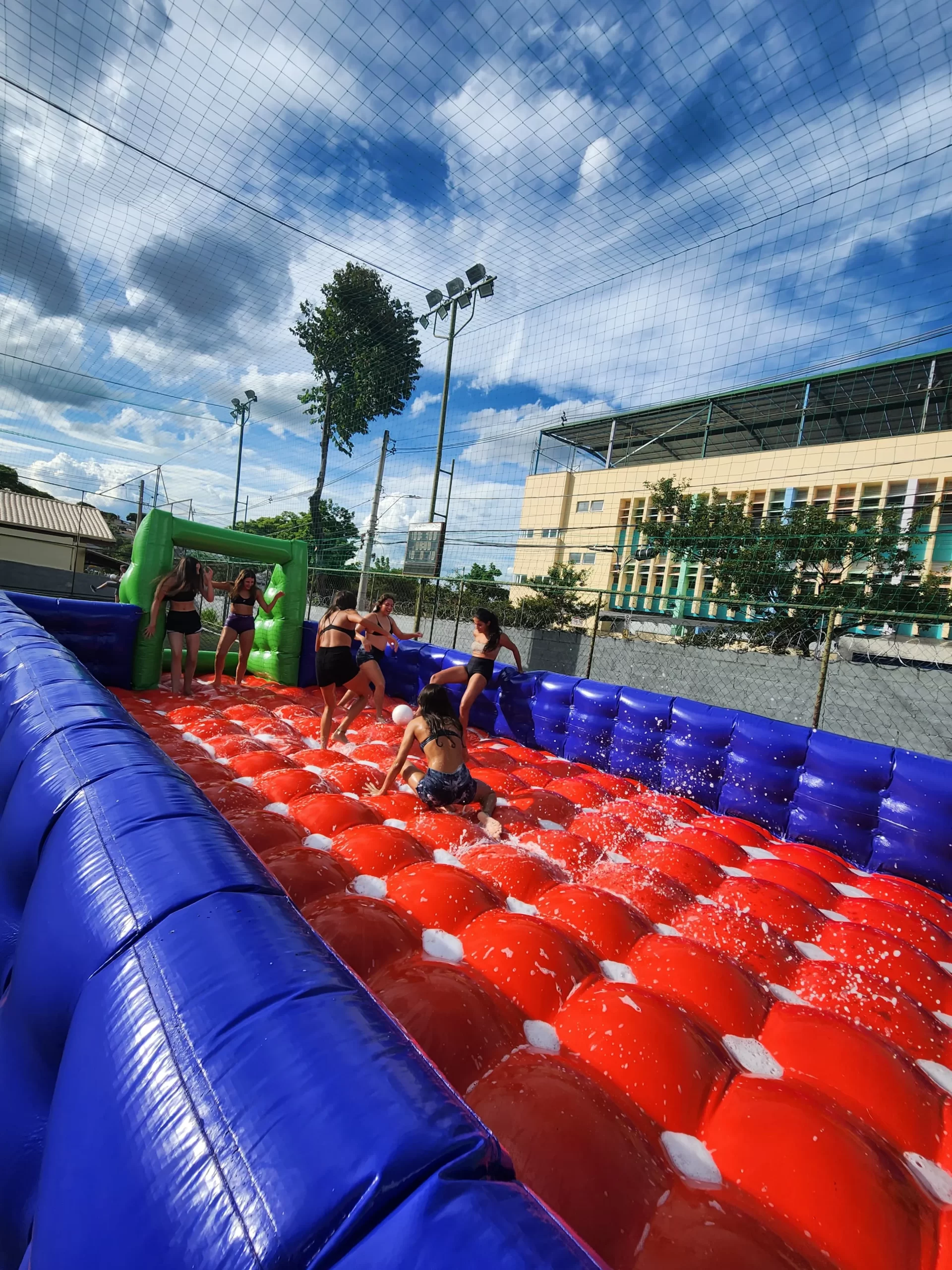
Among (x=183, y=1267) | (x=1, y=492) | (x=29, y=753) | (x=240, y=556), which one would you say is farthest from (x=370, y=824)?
(x=1, y=492)

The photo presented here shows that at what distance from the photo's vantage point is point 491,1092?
1530mm

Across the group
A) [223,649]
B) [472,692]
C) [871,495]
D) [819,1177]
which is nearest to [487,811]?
[472,692]

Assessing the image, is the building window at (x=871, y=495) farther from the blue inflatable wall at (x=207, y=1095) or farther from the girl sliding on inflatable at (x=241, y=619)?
the blue inflatable wall at (x=207, y=1095)

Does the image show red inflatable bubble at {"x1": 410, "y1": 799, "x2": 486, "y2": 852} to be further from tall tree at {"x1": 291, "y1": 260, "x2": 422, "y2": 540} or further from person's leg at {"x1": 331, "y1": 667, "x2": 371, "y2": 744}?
tall tree at {"x1": 291, "y1": 260, "x2": 422, "y2": 540}

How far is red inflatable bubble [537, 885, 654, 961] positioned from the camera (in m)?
2.38

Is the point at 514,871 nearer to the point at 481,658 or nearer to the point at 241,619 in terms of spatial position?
the point at 481,658

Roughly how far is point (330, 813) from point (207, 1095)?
235cm

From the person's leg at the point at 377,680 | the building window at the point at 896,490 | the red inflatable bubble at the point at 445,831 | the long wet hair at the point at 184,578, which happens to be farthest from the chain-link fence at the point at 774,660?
the building window at the point at 896,490

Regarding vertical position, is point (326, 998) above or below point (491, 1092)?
above

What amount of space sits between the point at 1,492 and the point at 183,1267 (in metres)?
33.2

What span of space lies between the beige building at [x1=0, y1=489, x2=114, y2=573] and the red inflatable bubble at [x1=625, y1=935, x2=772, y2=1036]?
22058mm

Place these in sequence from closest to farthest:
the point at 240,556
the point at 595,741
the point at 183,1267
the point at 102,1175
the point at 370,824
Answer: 1. the point at 183,1267
2. the point at 102,1175
3. the point at 370,824
4. the point at 595,741
5. the point at 240,556

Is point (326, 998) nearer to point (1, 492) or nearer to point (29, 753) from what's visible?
point (29, 753)

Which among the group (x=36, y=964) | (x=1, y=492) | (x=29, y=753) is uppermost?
(x=1, y=492)
